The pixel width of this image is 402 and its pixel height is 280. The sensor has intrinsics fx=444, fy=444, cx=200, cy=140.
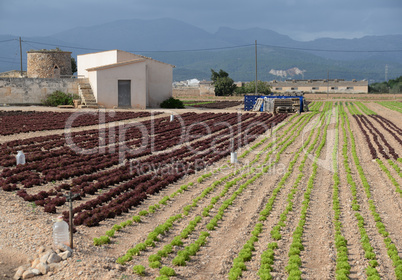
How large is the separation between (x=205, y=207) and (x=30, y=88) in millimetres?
35842

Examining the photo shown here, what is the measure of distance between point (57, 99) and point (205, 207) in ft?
112

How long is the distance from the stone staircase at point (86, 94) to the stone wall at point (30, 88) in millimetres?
795

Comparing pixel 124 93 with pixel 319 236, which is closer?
pixel 319 236

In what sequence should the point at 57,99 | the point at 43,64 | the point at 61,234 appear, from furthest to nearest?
the point at 43,64, the point at 57,99, the point at 61,234

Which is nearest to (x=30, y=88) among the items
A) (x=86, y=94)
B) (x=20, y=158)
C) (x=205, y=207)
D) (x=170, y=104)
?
(x=86, y=94)

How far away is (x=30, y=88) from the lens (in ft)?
140

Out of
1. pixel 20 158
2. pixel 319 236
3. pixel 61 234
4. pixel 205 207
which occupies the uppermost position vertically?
pixel 20 158

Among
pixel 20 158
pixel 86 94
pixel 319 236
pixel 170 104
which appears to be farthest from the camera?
pixel 170 104

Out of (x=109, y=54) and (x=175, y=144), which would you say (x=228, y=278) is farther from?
(x=109, y=54)

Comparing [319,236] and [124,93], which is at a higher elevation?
[124,93]

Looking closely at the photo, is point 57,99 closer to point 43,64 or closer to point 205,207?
point 43,64

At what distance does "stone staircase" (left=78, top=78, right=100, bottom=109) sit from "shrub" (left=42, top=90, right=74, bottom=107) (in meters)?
1.29

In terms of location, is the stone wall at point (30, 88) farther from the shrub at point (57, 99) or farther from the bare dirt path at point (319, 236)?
the bare dirt path at point (319, 236)

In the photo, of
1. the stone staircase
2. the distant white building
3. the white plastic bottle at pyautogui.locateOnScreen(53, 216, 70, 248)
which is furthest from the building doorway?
the white plastic bottle at pyautogui.locateOnScreen(53, 216, 70, 248)
